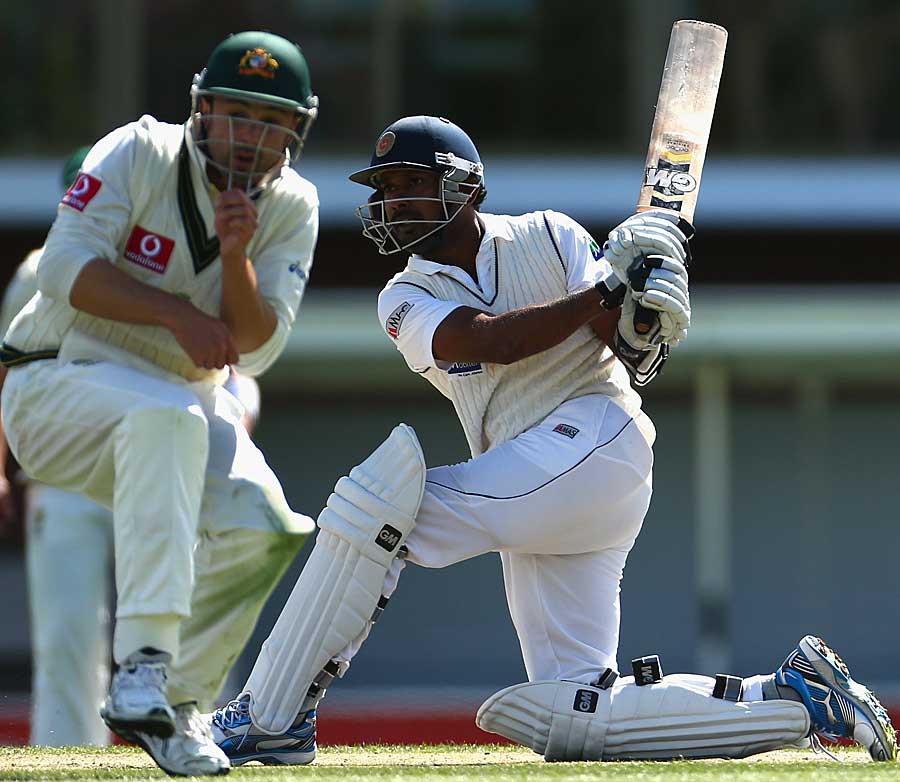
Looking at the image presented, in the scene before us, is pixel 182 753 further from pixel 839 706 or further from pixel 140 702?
pixel 839 706

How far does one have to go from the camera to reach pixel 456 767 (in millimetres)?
3383

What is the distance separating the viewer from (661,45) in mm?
11180

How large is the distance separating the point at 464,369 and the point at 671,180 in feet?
2.09

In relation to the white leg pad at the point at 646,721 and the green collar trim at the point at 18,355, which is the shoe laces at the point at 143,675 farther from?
the white leg pad at the point at 646,721

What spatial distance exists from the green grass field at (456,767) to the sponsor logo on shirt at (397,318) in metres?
0.94

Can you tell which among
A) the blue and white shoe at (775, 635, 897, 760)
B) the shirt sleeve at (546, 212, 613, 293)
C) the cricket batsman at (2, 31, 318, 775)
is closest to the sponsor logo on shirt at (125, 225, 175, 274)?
the cricket batsman at (2, 31, 318, 775)

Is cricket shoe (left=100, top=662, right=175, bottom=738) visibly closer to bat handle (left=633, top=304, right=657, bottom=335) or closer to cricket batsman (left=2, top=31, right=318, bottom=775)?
cricket batsman (left=2, top=31, right=318, bottom=775)

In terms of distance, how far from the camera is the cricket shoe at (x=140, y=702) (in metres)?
2.96

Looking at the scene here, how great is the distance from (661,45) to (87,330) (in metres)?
8.40

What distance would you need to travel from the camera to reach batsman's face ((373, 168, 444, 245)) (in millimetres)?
3779

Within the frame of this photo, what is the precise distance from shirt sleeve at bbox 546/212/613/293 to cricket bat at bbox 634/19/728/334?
15cm

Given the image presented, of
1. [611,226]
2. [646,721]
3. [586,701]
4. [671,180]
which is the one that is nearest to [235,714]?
[586,701]

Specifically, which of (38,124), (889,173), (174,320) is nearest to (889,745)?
(174,320)

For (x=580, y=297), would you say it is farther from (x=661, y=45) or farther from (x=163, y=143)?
(x=661, y=45)
